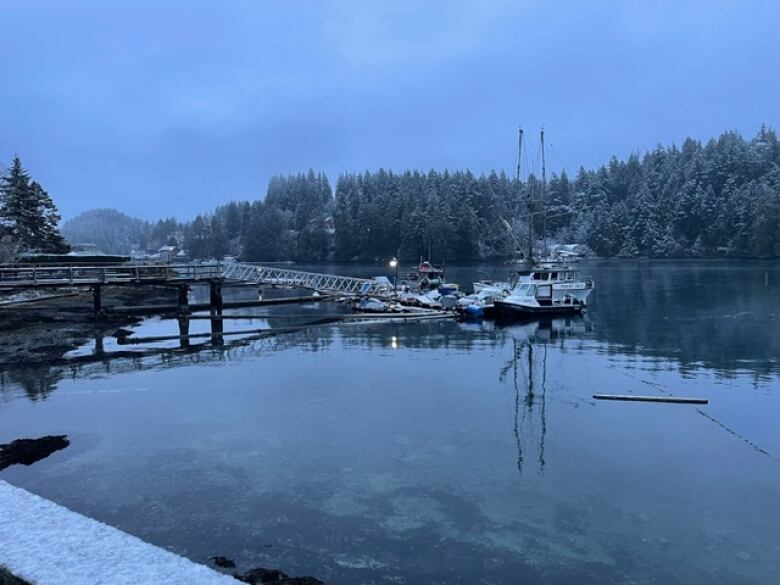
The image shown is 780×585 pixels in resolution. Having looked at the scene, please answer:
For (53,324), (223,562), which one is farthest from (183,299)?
(223,562)

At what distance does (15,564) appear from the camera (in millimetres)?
8820

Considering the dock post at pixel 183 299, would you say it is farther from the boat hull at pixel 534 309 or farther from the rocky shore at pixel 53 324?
the boat hull at pixel 534 309

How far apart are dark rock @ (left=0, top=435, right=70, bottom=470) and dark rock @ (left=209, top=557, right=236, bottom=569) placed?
847 centimetres

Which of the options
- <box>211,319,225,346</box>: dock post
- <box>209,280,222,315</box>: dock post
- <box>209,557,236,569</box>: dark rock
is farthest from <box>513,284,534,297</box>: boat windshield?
<box>209,557,236,569</box>: dark rock

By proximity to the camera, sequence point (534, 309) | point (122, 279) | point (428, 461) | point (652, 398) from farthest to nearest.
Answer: point (534, 309)
point (122, 279)
point (652, 398)
point (428, 461)

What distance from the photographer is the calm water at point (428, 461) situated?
11.5 meters

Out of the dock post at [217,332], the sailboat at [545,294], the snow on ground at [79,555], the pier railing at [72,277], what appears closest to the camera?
the snow on ground at [79,555]

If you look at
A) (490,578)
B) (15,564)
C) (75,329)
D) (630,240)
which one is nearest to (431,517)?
(490,578)

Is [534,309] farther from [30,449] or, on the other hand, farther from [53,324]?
[30,449]

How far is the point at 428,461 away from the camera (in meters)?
A: 16.3

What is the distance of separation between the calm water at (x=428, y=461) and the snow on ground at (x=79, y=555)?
178cm

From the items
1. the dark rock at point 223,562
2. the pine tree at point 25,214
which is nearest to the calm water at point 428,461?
the dark rock at point 223,562

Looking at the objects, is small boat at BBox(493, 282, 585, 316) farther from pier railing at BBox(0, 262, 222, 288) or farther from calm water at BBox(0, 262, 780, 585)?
pier railing at BBox(0, 262, 222, 288)

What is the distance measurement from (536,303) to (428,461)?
121ft
